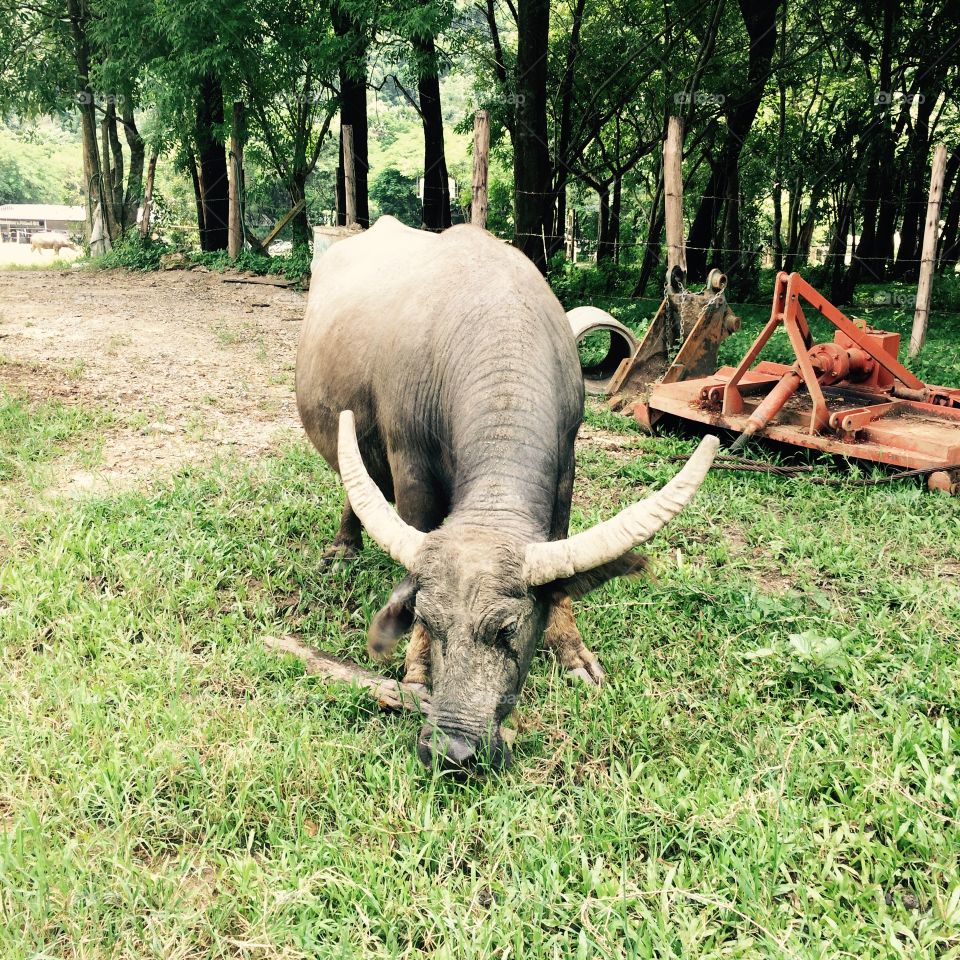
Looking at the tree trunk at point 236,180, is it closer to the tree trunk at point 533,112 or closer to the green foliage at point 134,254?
the green foliage at point 134,254

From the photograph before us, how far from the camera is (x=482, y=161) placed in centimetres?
864

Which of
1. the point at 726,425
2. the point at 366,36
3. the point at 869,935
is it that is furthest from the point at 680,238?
the point at 366,36

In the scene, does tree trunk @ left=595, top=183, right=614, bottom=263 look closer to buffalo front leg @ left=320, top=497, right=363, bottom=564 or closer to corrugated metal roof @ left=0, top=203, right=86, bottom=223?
buffalo front leg @ left=320, top=497, right=363, bottom=564

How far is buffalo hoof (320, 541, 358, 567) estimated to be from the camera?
487cm

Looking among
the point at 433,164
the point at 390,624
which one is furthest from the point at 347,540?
the point at 433,164

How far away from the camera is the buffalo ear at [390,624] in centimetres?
301

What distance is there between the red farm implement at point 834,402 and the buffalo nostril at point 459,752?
163 inches

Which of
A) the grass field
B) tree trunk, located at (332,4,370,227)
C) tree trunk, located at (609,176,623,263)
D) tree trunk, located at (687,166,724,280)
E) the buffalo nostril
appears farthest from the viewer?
tree trunk, located at (609,176,623,263)

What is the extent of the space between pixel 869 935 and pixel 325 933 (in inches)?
61.5

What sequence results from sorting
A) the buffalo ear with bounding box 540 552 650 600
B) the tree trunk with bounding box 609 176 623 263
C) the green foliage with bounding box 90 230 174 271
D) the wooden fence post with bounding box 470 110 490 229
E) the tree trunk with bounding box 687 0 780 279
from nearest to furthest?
1. the buffalo ear with bounding box 540 552 650 600
2. the wooden fence post with bounding box 470 110 490 229
3. the tree trunk with bounding box 687 0 780 279
4. the green foliage with bounding box 90 230 174 271
5. the tree trunk with bounding box 609 176 623 263

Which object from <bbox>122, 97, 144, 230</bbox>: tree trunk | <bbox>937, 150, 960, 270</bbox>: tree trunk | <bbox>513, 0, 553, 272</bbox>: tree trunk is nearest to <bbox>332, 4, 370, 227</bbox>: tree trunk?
<bbox>513, 0, 553, 272</bbox>: tree trunk

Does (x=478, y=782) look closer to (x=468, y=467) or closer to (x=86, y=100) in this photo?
(x=468, y=467)

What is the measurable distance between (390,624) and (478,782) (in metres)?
0.66

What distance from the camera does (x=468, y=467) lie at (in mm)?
3217
